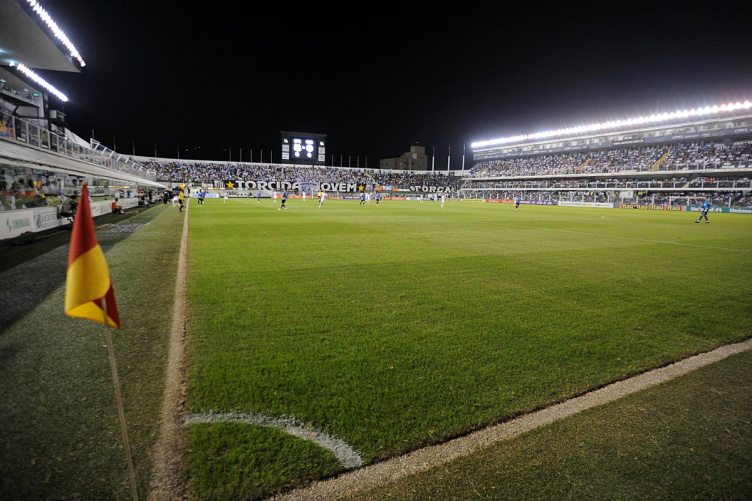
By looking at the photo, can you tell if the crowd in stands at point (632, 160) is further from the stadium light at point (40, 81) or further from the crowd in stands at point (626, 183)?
the stadium light at point (40, 81)

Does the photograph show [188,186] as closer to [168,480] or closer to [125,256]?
[125,256]

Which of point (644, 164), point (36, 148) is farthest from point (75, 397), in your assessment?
point (644, 164)

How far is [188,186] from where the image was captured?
202 feet

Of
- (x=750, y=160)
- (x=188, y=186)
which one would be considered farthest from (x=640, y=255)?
(x=188, y=186)

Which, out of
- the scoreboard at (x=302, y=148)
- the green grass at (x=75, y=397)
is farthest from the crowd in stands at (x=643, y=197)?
the green grass at (x=75, y=397)

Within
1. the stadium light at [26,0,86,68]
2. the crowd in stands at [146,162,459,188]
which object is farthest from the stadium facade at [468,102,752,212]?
the stadium light at [26,0,86,68]

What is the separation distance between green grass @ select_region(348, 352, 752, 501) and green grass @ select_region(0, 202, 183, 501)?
68.2 inches

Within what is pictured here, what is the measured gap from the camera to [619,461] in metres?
2.60

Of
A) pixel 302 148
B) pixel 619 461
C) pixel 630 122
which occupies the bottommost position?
pixel 619 461

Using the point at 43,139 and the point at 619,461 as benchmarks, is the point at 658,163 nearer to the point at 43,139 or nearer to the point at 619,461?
the point at 619,461

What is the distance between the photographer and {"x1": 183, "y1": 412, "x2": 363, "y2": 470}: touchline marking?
8.38 feet

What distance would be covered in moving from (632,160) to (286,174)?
219 ft

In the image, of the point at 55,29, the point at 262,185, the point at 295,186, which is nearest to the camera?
the point at 55,29

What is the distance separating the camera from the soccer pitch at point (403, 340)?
2.77m
